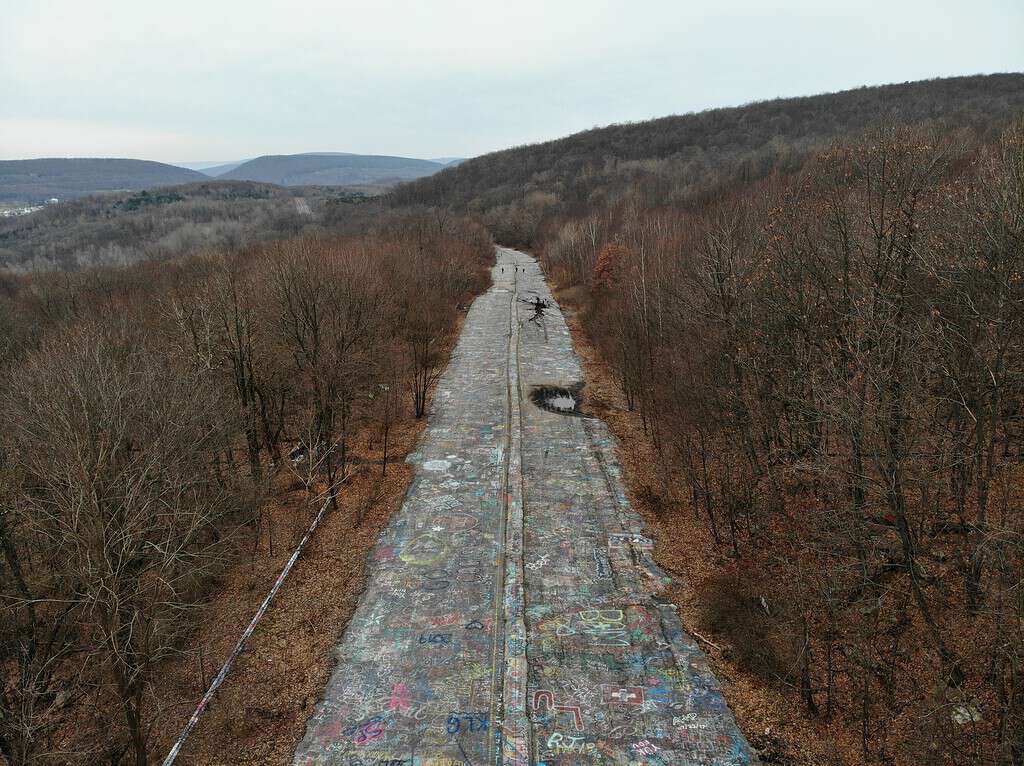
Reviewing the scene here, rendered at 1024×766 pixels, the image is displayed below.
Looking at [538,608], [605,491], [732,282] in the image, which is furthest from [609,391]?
[538,608]

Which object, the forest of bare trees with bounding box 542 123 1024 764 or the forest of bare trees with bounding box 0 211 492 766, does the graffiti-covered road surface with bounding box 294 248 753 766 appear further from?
the forest of bare trees with bounding box 0 211 492 766

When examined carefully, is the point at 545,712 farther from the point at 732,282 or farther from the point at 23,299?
the point at 23,299

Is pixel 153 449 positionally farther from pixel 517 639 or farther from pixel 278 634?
pixel 517 639

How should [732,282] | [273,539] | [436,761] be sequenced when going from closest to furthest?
[436,761] → [732,282] → [273,539]

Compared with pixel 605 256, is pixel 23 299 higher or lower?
lower

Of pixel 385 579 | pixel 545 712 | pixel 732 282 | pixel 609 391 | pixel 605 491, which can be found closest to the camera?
pixel 545 712

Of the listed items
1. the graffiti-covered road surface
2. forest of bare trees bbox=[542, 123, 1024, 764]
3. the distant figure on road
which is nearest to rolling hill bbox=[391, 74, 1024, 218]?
the distant figure on road

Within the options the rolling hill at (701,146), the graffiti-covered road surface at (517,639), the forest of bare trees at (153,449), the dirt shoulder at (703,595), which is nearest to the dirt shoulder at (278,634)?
the graffiti-covered road surface at (517,639)

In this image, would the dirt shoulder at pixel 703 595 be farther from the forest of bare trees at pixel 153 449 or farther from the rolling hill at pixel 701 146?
the rolling hill at pixel 701 146
